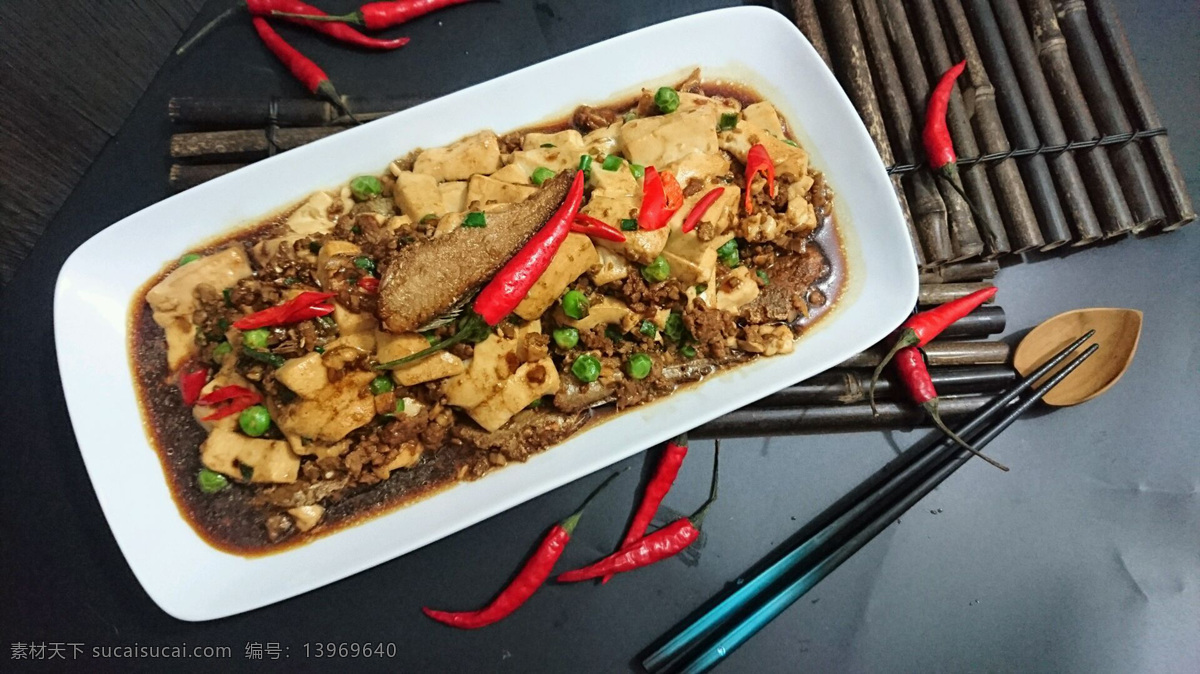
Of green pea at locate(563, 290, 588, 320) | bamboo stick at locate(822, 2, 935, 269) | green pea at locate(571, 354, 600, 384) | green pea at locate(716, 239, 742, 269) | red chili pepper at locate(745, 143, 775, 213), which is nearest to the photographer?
green pea at locate(563, 290, 588, 320)

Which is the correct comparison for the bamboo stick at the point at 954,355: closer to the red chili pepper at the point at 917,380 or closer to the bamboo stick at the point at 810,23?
the red chili pepper at the point at 917,380

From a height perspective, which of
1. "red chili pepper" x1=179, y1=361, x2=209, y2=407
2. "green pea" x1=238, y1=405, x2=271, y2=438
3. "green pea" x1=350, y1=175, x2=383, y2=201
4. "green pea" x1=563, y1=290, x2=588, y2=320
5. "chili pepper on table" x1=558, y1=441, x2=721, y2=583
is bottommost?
"chili pepper on table" x1=558, y1=441, x2=721, y2=583

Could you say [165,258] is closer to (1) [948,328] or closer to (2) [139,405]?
(2) [139,405]

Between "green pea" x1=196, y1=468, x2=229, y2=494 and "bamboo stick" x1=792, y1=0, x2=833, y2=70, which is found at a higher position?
"bamboo stick" x1=792, y1=0, x2=833, y2=70

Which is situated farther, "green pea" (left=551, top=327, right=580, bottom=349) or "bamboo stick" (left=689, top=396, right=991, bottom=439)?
"bamboo stick" (left=689, top=396, right=991, bottom=439)

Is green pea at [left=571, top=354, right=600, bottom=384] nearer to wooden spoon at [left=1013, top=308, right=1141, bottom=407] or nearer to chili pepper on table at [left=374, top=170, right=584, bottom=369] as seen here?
chili pepper on table at [left=374, top=170, right=584, bottom=369]

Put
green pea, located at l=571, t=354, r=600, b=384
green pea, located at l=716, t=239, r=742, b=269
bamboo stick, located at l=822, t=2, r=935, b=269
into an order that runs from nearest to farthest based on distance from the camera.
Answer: green pea, located at l=571, t=354, r=600, b=384
green pea, located at l=716, t=239, r=742, b=269
bamboo stick, located at l=822, t=2, r=935, b=269

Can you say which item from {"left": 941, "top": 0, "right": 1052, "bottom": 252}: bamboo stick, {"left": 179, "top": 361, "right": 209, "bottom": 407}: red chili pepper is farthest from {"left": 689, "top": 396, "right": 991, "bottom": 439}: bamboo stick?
{"left": 179, "top": 361, "right": 209, "bottom": 407}: red chili pepper
